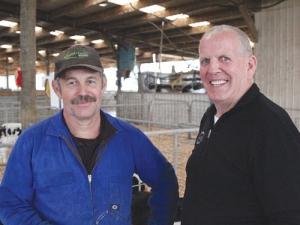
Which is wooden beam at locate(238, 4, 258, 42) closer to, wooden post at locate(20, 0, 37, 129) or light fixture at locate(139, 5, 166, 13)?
light fixture at locate(139, 5, 166, 13)

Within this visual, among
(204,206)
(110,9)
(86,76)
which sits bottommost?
(204,206)

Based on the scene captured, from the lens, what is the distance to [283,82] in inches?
315

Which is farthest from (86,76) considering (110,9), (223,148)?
(110,9)

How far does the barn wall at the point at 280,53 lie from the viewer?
7715 millimetres

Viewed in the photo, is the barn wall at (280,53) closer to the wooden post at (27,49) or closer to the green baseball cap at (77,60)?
the wooden post at (27,49)

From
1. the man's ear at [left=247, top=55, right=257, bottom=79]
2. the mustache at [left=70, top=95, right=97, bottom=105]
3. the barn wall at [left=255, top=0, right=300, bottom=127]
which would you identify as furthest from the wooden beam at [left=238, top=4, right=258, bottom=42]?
the mustache at [left=70, top=95, right=97, bottom=105]

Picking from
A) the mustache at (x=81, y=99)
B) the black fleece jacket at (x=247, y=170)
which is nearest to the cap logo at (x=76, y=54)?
the mustache at (x=81, y=99)

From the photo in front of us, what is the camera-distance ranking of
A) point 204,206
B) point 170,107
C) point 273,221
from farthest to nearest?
point 170,107
point 204,206
point 273,221

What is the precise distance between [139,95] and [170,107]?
2.14 meters

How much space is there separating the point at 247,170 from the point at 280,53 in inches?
294

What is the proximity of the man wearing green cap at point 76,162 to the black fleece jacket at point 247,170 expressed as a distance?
13.9 inches

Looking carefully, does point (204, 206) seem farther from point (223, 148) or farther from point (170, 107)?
point (170, 107)

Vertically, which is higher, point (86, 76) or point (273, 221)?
point (86, 76)

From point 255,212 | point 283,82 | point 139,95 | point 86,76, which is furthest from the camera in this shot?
point 139,95
